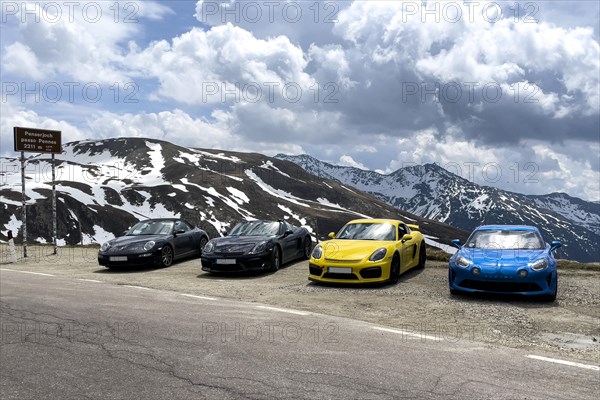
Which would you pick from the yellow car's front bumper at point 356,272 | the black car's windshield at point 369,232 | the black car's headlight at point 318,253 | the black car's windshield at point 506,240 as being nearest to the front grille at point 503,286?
the black car's windshield at point 506,240

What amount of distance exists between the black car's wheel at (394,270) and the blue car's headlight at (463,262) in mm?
1642

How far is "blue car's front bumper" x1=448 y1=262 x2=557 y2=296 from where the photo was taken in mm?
9656

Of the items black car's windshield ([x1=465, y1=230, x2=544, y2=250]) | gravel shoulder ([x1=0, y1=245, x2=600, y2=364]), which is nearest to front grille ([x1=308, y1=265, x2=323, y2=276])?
gravel shoulder ([x1=0, y1=245, x2=600, y2=364])

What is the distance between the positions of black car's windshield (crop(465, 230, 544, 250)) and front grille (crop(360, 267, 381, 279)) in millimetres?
1973

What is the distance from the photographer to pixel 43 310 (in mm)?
8320

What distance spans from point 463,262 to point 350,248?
2.70 metres

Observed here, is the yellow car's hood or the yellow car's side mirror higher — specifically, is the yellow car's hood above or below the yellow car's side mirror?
below

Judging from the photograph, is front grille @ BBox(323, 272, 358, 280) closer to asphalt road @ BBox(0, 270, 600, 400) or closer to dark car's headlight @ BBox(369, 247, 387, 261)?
dark car's headlight @ BBox(369, 247, 387, 261)

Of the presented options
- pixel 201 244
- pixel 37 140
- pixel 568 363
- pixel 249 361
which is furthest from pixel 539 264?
pixel 37 140

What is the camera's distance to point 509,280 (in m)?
9.71

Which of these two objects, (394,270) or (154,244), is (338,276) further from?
(154,244)

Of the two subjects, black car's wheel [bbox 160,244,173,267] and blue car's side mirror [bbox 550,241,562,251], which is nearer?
blue car's side mirror [bbox 550,241,562,251]

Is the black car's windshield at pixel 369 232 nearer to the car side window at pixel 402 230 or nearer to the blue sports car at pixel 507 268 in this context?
the car side window at pixel 402 230

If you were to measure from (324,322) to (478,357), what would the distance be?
2.41 m
